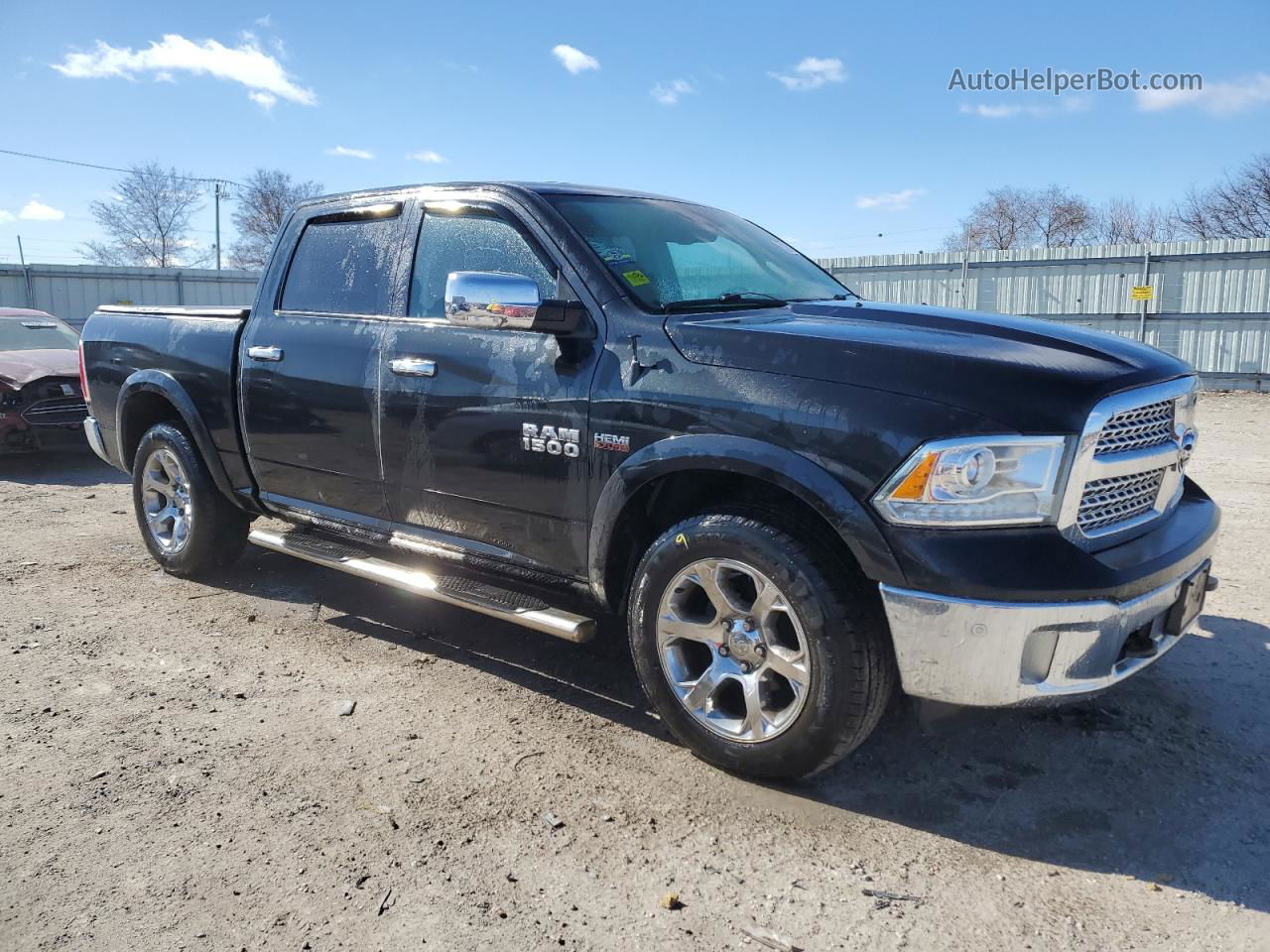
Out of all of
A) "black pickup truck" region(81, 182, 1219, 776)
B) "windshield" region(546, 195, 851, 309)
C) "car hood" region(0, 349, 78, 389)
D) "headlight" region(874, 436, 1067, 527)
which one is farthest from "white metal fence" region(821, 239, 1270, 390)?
"headlight" region(874, 436, 1067, 527)

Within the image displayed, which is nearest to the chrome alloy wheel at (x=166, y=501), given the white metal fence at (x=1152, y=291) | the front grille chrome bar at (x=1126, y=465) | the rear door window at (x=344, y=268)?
the rear door window at (x=344, y=268)

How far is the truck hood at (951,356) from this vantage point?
2.55 meters

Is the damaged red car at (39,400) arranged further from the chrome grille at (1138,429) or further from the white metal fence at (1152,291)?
the white metal fence at (1152,291)

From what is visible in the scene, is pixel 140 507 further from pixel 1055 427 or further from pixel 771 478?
pixel 1055 427

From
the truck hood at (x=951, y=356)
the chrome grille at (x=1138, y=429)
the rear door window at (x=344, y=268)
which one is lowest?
the chrome grille at (x=1138, y=429)

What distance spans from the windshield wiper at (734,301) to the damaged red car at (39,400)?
7.67 meters

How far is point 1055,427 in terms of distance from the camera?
99.2 inches

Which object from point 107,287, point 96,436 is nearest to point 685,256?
point 96,436

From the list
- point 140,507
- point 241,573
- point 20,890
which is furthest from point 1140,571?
point 140,507

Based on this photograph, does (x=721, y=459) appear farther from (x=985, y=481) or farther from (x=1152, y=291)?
(x=1152, y=291)

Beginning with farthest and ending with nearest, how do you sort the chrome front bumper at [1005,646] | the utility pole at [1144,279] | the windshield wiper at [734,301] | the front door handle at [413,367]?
1. the utility pole at [1144,279]
2. the front door handle at [413,367]
3. the windshield wiper at [734,301]
4. the chrome front bumper at [1005,646]

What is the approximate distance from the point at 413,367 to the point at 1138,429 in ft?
8.40

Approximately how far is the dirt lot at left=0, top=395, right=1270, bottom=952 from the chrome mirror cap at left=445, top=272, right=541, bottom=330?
1468mm

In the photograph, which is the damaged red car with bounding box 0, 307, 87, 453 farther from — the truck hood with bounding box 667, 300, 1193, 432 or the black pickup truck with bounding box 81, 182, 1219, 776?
the truck hood with bounding box 667, 300, 1193, 432
